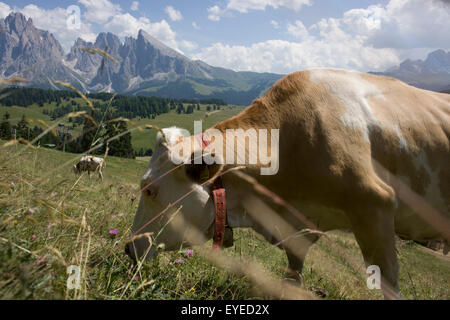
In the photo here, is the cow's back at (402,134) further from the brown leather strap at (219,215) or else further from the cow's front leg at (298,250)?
the brown leather strap at (219,215)

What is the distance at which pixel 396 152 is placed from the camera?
3695 mm

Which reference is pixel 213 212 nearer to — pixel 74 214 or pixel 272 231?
pixel 272 231

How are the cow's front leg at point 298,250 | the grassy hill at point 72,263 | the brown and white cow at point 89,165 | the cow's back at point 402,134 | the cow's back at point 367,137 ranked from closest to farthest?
1. the grassy hill at point 72,263
2. the cow's back at point 367,137
3. the cow's back at point 402,134
4. the brown and white cow at point 89,165
5. the cow's front leg at point 298,250

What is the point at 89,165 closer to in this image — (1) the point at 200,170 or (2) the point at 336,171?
(1) the point at 200,170

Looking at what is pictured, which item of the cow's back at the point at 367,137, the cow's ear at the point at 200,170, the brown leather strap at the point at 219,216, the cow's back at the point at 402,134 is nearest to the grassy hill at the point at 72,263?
the brown leather strap at the point at 219,216

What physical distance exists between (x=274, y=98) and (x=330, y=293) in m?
2.52

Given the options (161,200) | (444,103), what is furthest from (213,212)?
(444,103)

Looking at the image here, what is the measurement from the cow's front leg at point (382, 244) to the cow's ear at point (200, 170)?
1716mm

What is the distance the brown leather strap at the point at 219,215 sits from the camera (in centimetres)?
352

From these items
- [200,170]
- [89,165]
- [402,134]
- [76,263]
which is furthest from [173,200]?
[89,165]

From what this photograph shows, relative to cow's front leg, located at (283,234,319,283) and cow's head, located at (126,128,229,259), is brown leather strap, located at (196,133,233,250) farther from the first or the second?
cow's front leg, located at (283,234,319,283)

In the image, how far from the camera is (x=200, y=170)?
11.6ft

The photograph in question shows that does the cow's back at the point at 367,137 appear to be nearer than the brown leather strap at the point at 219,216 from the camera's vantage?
Yes

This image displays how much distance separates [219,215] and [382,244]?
5.95ft
